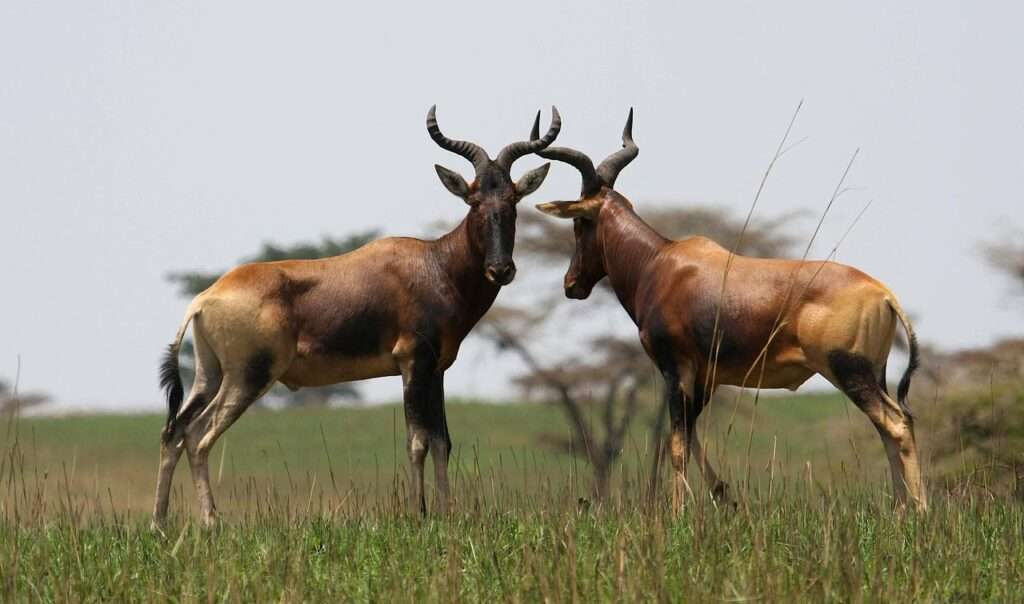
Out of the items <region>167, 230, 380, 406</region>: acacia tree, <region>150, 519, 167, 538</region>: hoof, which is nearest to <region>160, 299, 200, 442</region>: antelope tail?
<region>150, 519, 167, 538</region>: hoof

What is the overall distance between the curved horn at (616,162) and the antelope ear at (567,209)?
10.9 inches

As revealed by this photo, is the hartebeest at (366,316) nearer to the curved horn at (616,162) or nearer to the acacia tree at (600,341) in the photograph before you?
the curved horn at (616,162)

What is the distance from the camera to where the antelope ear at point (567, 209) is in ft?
32.5

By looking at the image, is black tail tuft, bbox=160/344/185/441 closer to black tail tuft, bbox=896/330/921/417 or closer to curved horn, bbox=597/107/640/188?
curved horn, bbox=597/107/640/188

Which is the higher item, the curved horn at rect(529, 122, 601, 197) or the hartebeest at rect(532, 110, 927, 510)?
the curved horn at rect(529, 122, 601, 197)

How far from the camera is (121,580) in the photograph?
7066 mm

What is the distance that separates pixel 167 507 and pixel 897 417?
4.55 m

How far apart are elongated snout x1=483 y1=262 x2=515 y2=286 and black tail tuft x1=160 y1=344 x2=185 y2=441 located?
2.22m

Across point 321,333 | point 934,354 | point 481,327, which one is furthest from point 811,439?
point 321,333

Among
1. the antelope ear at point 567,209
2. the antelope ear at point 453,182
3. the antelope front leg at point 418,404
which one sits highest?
the antelope ear at point 453,182

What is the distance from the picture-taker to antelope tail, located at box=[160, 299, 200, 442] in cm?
1012

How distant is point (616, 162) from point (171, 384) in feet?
10.9

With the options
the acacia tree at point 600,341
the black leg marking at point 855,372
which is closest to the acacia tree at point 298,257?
the acacia tree at point 600,341

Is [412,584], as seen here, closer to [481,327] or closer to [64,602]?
[64,602]
